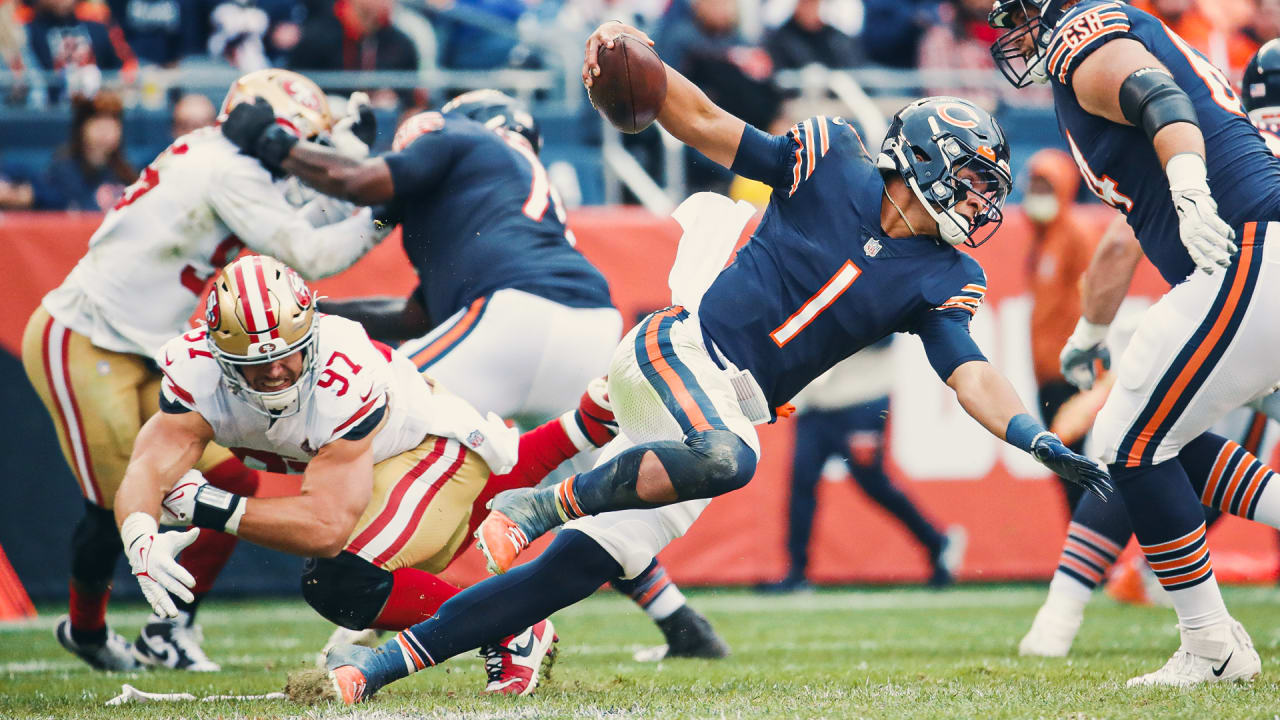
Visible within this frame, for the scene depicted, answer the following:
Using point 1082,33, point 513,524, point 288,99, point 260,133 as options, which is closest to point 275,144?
point 260,133

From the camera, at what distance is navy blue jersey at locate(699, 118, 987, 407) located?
3.58m

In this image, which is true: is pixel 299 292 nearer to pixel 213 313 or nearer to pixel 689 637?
pixel 213 313

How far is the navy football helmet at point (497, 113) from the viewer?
530cm

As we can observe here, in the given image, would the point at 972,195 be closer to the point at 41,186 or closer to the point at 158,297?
the point at 158,297

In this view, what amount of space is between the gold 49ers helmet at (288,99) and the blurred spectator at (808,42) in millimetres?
4264

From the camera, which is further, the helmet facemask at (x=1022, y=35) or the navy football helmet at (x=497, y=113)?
the navy football helmet at (x=497, y=113)

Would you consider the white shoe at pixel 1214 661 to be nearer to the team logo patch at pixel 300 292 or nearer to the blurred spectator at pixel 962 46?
the team logo patch at pixel 300 292

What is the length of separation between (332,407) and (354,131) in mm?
1744

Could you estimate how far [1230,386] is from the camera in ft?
11.8

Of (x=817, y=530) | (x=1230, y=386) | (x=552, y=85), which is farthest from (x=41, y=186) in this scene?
(x=1230, y=386)

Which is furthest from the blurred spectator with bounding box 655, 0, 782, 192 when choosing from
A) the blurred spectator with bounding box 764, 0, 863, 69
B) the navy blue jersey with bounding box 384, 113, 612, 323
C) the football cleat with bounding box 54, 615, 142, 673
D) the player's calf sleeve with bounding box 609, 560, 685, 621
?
the football cleat with bounding box 54, 615, 142, 673

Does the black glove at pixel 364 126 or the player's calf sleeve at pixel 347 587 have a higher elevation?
the black glove at pixel 364 126

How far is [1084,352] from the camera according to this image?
4.50 m

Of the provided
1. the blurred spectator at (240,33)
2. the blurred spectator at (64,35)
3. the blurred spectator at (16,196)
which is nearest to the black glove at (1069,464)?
the blurred spectator at (16,196)
